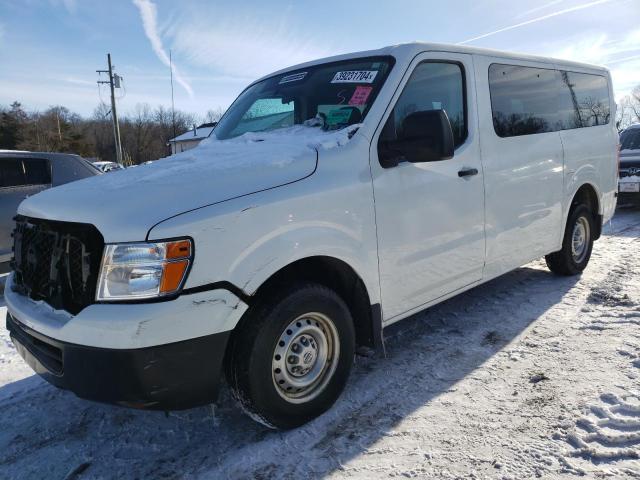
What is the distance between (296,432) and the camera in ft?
8.83

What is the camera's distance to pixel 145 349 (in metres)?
2.08

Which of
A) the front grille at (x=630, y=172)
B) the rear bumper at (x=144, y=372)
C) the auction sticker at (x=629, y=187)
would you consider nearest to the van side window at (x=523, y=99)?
the rear bumper at (x=144, y=372)

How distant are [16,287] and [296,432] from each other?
5.99 ft

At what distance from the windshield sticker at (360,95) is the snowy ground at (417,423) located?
181 cm

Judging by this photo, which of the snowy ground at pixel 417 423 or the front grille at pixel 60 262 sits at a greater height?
the front grille at pixel 60 262

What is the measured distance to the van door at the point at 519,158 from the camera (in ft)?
12.5

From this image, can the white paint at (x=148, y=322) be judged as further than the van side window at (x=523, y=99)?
No

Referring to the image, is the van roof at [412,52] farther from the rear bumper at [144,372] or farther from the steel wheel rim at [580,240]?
the rear bumper at [144,372]

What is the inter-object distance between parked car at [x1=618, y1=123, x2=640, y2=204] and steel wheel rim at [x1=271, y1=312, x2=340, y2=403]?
956 centimetres

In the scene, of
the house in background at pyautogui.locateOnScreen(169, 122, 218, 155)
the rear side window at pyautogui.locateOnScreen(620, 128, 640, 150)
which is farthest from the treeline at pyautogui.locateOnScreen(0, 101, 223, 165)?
the rear side window at pyautogui.locateOnScreen(620, 128, 640, 150)

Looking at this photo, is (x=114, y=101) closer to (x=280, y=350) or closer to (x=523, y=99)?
(x=523, y=99)

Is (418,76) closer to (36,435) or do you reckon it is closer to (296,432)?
(296,432)

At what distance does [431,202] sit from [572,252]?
288 centimetres

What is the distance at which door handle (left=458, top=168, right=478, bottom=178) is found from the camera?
3482mm
